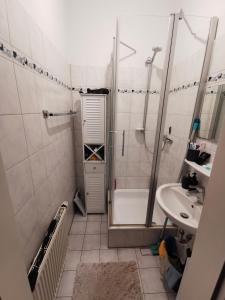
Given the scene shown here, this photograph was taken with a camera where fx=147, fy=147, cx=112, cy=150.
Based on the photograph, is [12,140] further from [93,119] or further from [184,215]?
[184,215]

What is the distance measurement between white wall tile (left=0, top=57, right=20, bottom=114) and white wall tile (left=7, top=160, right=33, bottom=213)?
30 centimetres

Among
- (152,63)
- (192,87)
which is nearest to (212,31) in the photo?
(192,87)

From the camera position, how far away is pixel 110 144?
6.26ft

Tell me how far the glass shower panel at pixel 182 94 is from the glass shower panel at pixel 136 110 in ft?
0.74

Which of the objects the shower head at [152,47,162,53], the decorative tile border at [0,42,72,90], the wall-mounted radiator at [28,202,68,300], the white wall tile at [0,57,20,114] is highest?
the shower head at [152,47,162,53]

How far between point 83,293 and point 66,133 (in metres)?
1.55

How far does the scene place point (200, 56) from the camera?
4.41ft

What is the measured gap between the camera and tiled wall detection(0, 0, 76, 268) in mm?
737

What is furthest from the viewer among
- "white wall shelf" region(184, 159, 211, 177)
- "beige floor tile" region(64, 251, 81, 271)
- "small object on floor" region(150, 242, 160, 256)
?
"small object on floor" region(150, 242, 160, 256)

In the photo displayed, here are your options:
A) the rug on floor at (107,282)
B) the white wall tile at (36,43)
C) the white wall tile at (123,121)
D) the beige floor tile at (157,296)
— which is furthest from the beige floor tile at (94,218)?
the white wall tile at (36,43)

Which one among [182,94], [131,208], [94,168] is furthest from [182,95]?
[131,208]

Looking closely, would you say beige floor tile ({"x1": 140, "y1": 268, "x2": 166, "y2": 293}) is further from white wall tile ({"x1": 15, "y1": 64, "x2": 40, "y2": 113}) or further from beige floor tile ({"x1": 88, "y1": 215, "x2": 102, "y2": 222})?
white wall tile ({"x1": 15, "y1": 64, "x2": 40, "y2": 113})

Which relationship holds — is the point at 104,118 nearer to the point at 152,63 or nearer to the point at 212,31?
the point at 152,63

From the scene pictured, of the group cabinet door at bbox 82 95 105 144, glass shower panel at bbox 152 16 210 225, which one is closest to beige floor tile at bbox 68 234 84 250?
glass shower panel at bbox 152 16 210 225
